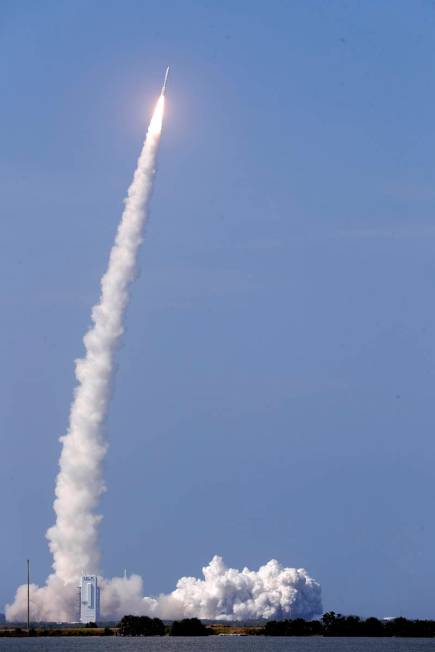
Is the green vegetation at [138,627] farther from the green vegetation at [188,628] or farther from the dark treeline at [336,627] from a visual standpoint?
the dark treeline at [336,627]

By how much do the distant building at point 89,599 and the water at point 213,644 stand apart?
87.2 inches

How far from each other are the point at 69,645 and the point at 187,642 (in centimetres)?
1317

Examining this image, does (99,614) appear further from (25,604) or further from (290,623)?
(290,623)

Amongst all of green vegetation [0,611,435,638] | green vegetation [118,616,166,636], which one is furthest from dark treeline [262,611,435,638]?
green vegetation [118,616,166,636]

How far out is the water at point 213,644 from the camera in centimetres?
15512

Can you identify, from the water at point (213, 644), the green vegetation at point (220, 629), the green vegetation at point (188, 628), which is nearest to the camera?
the water at point (213, 644)

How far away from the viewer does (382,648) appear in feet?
544

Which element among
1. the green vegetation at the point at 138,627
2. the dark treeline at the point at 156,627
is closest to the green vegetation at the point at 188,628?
the dark treeline at the point at 156,627

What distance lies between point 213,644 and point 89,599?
1506cm

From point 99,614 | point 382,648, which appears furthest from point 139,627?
point 382,648

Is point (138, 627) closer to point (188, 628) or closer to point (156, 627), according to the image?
point (156, 627)

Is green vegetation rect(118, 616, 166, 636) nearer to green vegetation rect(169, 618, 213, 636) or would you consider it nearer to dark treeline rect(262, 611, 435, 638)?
green vegetation rect(169, 618, 213, 636)

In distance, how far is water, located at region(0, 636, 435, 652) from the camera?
15512cm

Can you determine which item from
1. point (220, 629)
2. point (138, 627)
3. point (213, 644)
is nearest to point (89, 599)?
point (138, 627)
